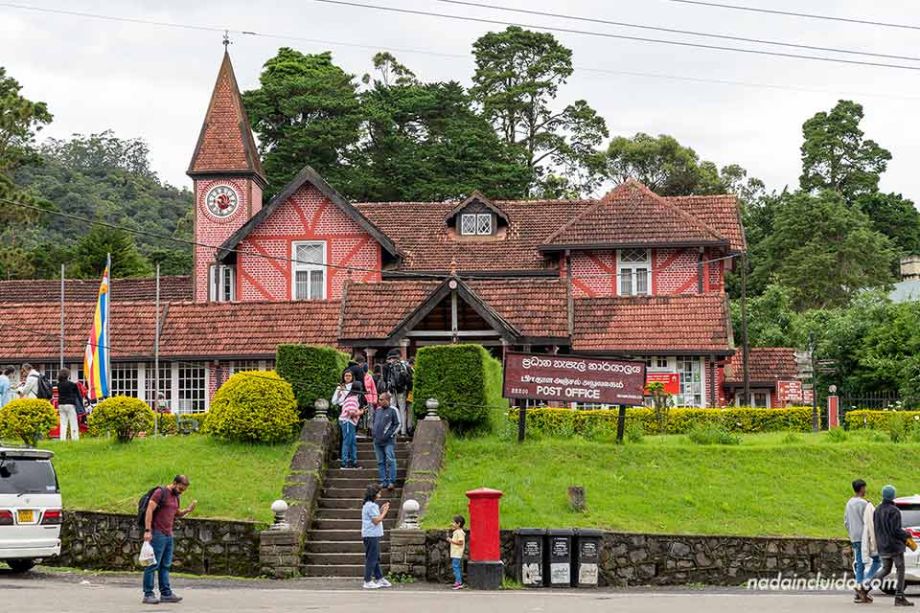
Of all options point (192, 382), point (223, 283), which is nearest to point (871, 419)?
point (192, 382)

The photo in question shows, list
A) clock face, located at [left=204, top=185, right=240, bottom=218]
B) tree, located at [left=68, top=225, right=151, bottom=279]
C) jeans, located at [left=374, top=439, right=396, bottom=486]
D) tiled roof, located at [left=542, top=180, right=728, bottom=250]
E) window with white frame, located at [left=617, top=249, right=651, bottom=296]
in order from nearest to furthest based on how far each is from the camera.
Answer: jeans, located at [left=374, top=439, right=396, bottom=486] → tiled roof, located at [left=542, top=180, right=728, bottom=250] → window with white frame, located at [left=617, top=249, right=651, bottom=296] → clock face, located at [left=204, top=185, right=240, bottom=218] → tree, located at [left=68, top=225, right=151, bottom=279]

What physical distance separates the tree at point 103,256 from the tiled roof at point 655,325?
117ft

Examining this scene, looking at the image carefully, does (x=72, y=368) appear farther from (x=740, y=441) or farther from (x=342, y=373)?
(x=740, y=441)

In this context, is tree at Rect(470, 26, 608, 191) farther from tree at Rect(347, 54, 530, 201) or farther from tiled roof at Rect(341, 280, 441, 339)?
tiled roof at Rect(341, 280, 441, 339)

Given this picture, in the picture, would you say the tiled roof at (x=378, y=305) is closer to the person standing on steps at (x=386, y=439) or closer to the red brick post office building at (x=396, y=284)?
the red brick post office building at (x=396, y=284)

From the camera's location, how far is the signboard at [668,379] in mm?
39156

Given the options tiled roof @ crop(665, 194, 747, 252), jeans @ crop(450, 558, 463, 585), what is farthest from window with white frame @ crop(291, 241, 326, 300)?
jeans @ crop(450, 558, 463, 585)

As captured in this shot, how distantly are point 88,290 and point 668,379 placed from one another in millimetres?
27033

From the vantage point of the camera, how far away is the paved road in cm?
1808

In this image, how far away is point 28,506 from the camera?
21.6 m

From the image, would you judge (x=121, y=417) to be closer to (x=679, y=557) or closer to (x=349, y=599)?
(x=349, y=599)

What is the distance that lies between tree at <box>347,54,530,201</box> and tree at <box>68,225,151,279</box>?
11.6m

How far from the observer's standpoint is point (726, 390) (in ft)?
159

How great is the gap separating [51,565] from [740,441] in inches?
526
